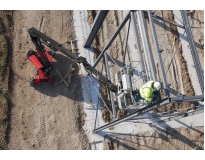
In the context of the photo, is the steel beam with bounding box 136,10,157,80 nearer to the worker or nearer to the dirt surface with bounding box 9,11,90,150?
the worker

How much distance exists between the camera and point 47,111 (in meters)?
17.9

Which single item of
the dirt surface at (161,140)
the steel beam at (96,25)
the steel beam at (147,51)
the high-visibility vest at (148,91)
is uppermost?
the steel beam at (96,25)

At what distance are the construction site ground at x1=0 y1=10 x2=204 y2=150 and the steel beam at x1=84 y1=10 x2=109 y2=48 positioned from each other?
1.01m

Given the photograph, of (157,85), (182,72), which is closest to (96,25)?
(157,85)

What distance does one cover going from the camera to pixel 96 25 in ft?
55.4

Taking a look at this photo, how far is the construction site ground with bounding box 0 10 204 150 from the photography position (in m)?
17.4

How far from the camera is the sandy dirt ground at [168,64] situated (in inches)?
723

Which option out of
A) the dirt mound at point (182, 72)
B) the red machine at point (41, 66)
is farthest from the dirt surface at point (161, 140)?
the red machine at point (41, 66)

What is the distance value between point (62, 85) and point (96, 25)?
501 cm

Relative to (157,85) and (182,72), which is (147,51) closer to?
(157,85)

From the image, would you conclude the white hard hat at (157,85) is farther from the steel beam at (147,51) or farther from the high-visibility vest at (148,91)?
the steel beam at (147,51)

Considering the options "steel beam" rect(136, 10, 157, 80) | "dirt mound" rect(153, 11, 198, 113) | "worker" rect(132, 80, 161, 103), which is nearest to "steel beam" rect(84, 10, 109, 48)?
"steel beam" rect(136, 10, 157, 80)

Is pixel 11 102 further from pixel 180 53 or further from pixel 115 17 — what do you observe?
pixel 180 53

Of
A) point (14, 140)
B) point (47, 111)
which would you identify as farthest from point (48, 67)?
point (14, 140)
